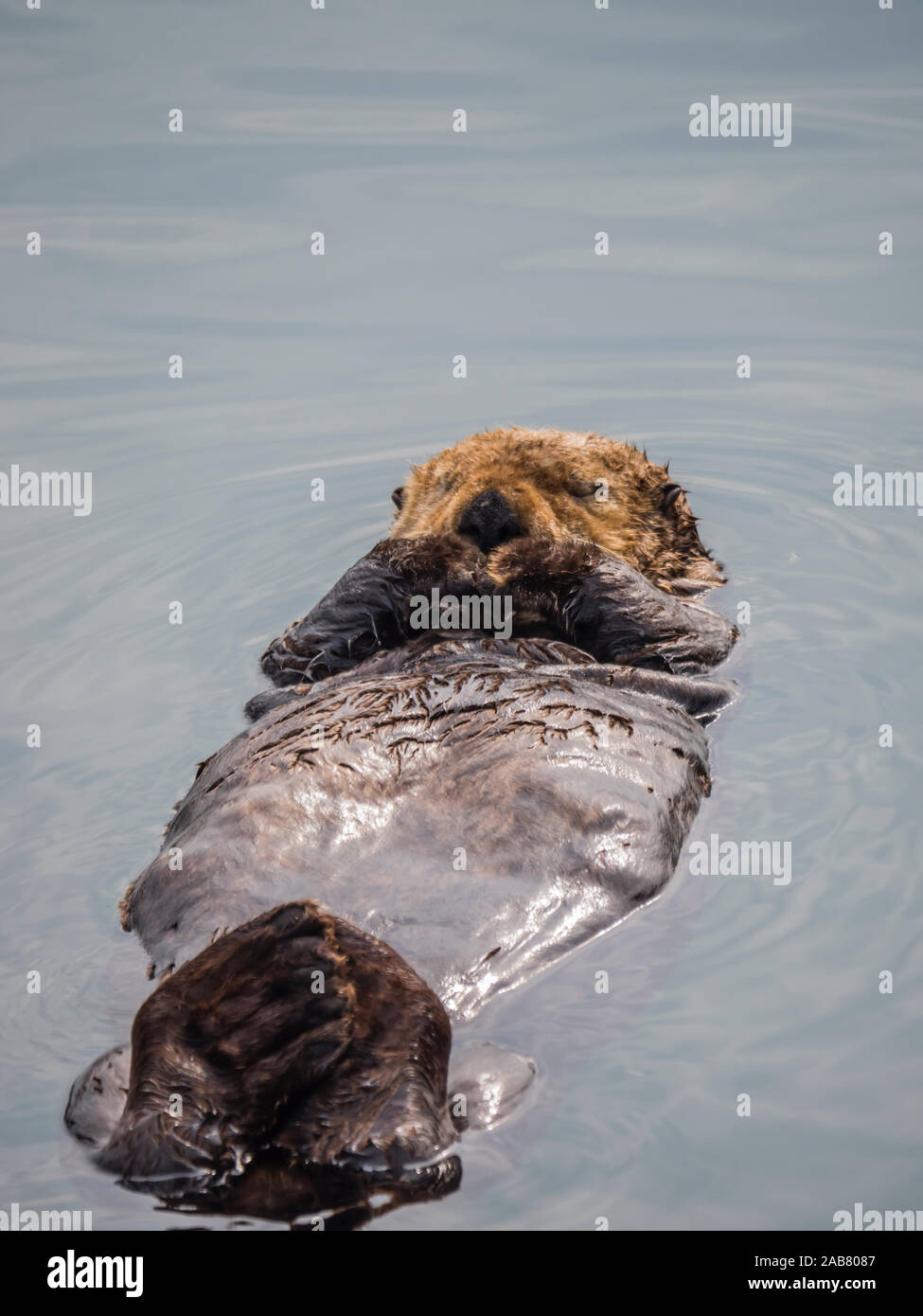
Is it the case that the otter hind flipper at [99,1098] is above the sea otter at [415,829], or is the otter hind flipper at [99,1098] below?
below

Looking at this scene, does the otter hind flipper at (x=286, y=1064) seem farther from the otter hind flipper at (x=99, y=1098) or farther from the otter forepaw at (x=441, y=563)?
the otter forepaw at (x=441, y=563)

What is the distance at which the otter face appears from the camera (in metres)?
4.88

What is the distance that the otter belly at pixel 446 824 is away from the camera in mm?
A: 3115

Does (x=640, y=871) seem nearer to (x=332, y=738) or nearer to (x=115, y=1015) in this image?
(x=332, y=738)

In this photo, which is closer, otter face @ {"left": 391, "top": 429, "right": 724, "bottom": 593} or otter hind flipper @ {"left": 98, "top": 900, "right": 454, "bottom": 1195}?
otter hind flipper @ {"left": 98, "top": 900, "right": 454, "bottom": 1195}

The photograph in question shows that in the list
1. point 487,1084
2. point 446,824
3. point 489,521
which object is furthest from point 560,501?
point 487,1084

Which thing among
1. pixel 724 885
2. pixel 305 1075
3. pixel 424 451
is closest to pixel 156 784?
pixel 724 885

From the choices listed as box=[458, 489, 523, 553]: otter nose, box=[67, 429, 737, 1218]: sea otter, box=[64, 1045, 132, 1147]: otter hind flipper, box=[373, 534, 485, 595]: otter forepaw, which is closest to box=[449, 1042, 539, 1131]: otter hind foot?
box=[67, 429, 737, 1218]: sea otter

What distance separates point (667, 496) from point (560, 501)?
1.89 ft

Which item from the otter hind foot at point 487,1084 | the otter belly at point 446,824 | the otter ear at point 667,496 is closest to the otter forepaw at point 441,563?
the otter belly at point 446,824

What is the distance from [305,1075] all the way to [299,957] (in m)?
0.21

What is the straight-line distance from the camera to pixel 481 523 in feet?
15.8

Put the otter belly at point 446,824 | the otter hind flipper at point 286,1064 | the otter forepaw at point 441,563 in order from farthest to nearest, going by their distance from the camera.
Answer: the otter forepaw at point 441,563
the otter belly at point 446,824
the otter hind flipper at point 286,1064

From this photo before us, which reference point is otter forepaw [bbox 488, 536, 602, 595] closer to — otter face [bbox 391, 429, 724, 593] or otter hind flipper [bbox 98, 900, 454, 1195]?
otter face [bbox 391, 429, 724, 593]
